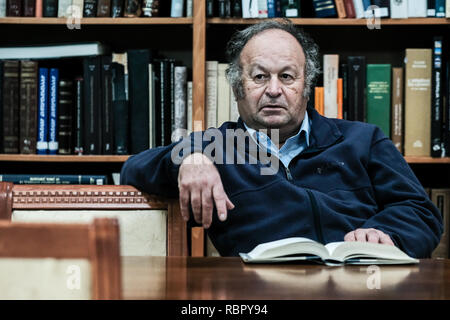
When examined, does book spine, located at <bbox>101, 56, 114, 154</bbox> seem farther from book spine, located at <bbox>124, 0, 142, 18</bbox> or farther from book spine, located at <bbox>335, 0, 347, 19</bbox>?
book spine, located at <bbox>335, 0, 347, 19</bbox>

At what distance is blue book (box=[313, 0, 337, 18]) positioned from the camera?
1.85 m

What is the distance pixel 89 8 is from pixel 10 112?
42 centimetres

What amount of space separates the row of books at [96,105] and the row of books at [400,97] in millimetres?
491

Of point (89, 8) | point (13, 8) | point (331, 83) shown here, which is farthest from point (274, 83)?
point (13, 8)

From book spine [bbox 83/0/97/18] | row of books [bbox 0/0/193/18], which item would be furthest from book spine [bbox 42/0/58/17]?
book spine [bbox 83/0/97/18]

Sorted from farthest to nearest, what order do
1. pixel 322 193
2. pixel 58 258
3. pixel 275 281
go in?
1. pixel 322 193
2. pixel 275 281
3. pixel 58 258

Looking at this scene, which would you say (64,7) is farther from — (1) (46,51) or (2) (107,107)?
(2) (107,107)

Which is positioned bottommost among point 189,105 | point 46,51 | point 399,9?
point 189,105

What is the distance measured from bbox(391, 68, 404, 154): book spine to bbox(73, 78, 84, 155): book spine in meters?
1.01

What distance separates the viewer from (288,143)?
155cm

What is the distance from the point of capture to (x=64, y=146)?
6.14 ft

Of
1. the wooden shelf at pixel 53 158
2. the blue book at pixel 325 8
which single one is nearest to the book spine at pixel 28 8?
the wooden shelf at pixel 53 158
